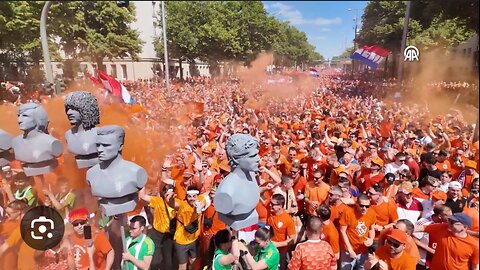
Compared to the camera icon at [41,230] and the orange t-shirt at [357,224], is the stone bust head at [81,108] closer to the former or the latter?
the camera icon at [41,230]

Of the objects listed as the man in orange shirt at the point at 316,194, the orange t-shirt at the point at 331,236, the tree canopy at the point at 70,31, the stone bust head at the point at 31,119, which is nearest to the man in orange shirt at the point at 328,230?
the orange t-shirt at the point at 331,236

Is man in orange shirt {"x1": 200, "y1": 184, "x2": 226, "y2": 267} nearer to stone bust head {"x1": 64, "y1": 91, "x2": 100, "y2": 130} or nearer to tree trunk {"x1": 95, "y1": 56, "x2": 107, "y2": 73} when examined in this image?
stone bust head {"x1": 64, "y1": 91, "x2": 100, "y2": 130}

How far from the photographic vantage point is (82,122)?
3.50m

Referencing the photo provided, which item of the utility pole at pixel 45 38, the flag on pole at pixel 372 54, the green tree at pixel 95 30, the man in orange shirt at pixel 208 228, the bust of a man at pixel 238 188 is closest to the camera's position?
the bust of a man at pixel 238 188

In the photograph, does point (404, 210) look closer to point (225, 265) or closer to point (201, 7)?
point (225, 265)

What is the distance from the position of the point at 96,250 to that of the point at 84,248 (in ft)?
0.61

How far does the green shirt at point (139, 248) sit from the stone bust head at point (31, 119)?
1595 millimetres

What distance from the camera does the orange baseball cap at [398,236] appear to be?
9.22ft

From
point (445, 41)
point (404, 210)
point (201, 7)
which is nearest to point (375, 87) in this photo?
point (445, 41)

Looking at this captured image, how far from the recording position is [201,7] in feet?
74.8

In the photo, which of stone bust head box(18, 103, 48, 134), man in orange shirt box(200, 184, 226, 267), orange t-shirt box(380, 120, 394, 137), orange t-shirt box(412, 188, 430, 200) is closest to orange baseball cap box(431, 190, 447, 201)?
orange t-shirt box(412, 188, 430, 200)

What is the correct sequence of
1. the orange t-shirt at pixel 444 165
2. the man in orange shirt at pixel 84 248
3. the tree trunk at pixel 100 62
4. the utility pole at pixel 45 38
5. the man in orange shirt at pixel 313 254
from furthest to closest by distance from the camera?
the tree trunk at pixel 100 62 → the utility pole at pixel 45 38 → the orange t-shirt at pixel 444 165 → the man in orange shirt at pixel 84 248 → the man in orange shirt at pixel 313 254

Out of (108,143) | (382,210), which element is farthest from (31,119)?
(382,210)

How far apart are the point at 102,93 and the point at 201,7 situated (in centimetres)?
1720
